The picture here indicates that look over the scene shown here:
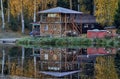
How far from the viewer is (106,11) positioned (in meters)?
62.1

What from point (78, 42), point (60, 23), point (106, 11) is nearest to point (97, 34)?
point (78, 42)

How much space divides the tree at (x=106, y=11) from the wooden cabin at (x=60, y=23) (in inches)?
129

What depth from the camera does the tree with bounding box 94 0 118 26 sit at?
61.8 metres

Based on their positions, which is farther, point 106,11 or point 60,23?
point 106,11

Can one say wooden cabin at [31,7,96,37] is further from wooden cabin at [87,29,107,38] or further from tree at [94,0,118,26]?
wooden cabin at [87,29,107,38]

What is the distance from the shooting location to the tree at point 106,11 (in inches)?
2434

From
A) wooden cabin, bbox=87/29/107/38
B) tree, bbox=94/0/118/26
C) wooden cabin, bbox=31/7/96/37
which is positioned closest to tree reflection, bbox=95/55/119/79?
wooden cabin, bbox=87/29/107/38

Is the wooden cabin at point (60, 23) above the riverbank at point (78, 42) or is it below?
above

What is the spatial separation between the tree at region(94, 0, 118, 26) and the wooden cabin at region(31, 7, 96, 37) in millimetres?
3270

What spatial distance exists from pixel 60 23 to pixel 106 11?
757 cm

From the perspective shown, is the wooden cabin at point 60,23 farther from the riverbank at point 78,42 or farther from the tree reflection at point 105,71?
the tree reflection at point 105,71

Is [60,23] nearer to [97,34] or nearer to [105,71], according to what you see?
[97,34]

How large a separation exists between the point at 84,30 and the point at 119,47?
61.7 ft

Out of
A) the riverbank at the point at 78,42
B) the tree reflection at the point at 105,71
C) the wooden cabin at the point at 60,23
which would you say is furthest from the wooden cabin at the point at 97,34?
the tree reflection at the point at 105,71
